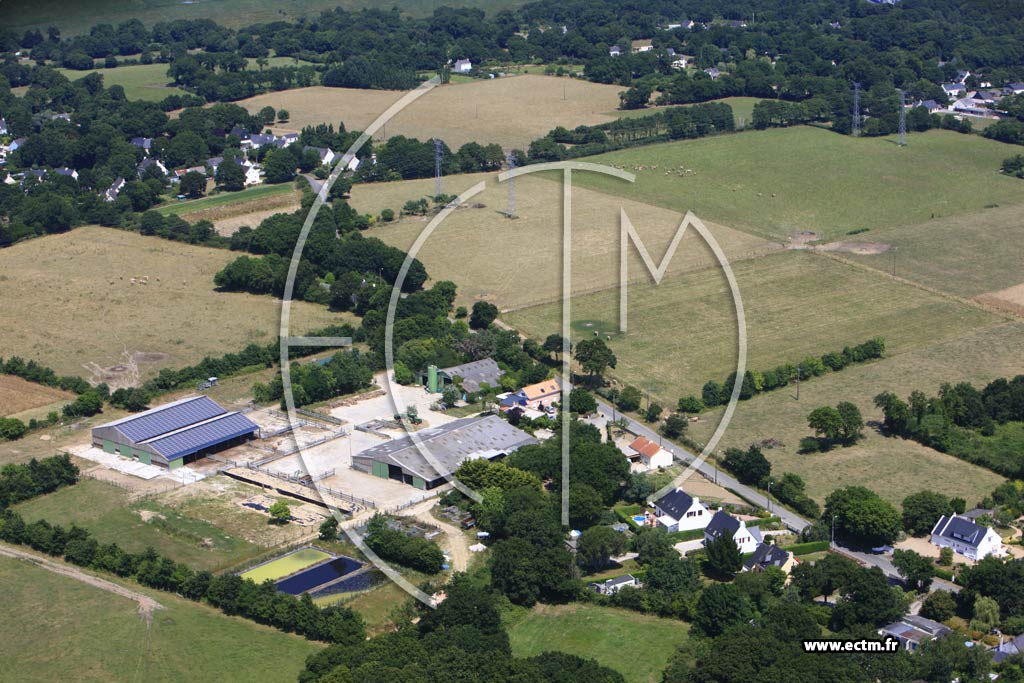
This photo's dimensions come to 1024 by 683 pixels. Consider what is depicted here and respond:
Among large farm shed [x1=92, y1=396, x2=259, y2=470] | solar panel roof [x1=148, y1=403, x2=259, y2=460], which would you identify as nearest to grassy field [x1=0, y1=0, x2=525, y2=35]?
large farm shed [x1=92, y1=396, x2=259, y2=470]

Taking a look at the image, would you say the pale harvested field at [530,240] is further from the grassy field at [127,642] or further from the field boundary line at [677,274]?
the grassy field at [127,642]

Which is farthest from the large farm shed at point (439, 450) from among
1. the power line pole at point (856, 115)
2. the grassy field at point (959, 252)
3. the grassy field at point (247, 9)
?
the grassy field at point (247, 9)

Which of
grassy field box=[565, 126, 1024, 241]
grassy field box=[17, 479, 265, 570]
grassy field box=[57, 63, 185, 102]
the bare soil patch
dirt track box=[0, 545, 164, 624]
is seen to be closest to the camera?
dirt track box=[0, 545, 164, 624]

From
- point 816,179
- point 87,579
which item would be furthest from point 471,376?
point 816,179

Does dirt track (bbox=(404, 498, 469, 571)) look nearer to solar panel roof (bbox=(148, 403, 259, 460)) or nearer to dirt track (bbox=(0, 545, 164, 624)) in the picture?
dirt track (bbox=(0, 545, 164, 624))

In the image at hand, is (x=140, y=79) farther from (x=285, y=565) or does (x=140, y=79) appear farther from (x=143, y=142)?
(x=285, y=565)

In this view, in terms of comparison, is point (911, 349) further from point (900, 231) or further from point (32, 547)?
point (32, 547)
